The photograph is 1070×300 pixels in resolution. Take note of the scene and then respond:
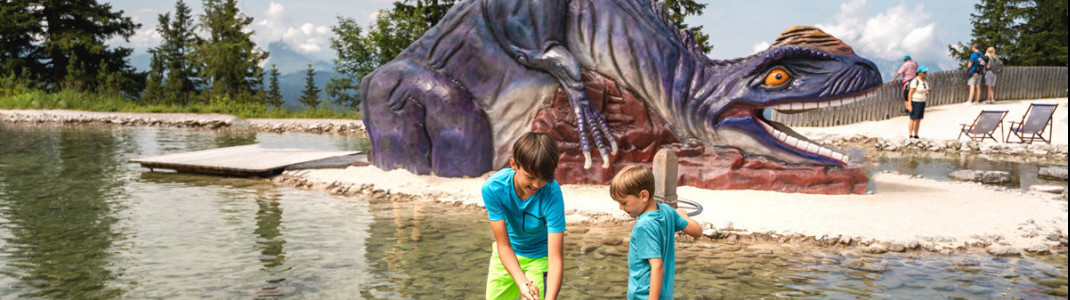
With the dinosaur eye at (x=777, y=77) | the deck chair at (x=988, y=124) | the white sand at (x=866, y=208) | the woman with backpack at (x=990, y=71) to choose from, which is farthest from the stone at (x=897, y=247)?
the woman with backpack at (x=990, y=71)

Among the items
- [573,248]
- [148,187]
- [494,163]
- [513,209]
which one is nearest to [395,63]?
[494,163]

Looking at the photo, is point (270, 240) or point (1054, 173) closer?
point (270, 240)

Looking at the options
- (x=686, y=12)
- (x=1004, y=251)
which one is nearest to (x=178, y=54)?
(x=686, y=12)

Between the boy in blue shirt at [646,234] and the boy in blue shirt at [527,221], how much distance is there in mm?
269

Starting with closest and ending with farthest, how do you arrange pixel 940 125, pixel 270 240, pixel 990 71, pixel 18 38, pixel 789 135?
pixel 270 240 < pixel 789 135 < pixel 940 125 < pixel 990 71 < pixel 18 38

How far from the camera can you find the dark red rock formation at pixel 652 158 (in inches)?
311

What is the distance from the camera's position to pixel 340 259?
5711mm

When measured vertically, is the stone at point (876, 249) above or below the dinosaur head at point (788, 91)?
below

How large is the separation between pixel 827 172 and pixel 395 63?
5.32 metres

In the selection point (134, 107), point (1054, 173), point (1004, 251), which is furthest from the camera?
point (134, 107)

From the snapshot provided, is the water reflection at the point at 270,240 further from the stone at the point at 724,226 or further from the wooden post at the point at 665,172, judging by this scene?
the stone at the point at 724,226

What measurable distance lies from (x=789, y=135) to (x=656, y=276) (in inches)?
233

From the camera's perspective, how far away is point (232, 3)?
32250 millimetres

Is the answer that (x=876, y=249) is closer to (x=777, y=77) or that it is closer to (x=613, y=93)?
(x=777, y=77)
